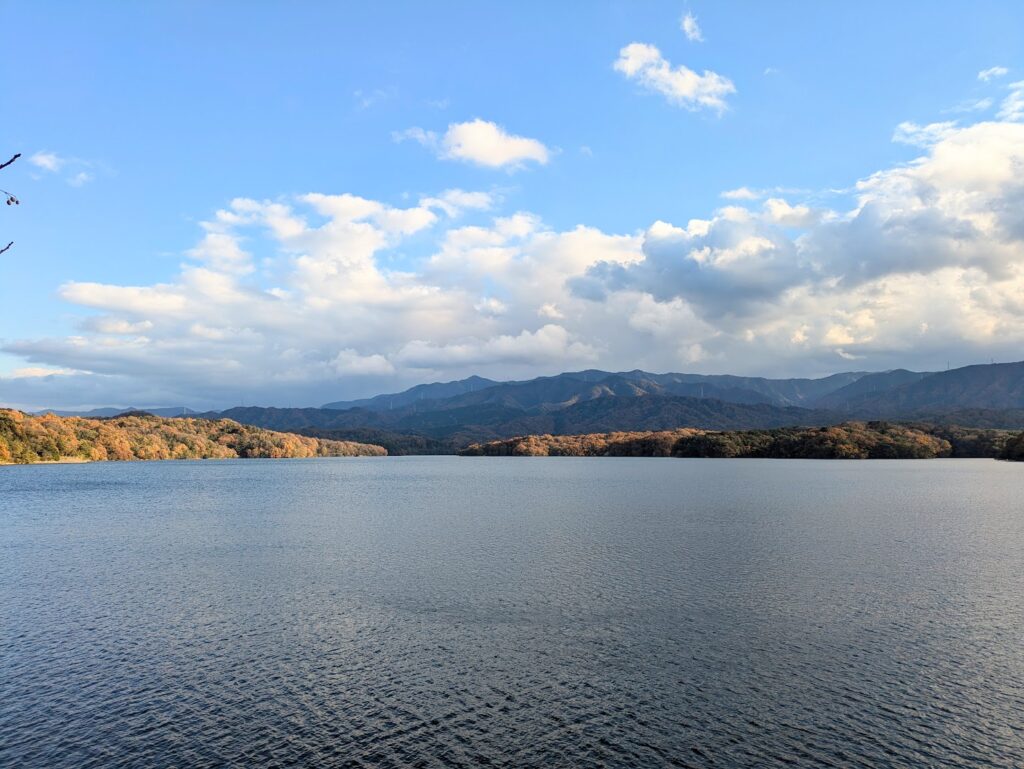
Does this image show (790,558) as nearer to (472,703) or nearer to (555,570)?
(555,570)

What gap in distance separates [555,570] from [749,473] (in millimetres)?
155978

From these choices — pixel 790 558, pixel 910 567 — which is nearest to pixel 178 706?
pixel 790 558

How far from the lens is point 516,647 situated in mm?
37750

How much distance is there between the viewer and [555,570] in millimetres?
58656

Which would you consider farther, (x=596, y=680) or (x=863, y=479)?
(x=863, y=479)

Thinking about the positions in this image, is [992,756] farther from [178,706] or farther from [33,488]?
[33,488]

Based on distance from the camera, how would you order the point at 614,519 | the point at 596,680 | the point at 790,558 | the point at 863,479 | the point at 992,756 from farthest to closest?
the point at 863,479 → the point at 614,519 → the point at 790,558 → the point at 596,680 → the point at 992,756

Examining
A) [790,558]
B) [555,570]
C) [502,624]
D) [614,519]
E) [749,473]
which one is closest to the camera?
[502,624]

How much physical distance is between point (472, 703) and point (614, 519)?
215 feet

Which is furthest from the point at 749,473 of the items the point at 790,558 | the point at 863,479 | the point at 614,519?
the point at 790,558

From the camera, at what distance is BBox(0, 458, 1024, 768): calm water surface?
2648 centimetres

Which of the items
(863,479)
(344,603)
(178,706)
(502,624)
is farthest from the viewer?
(863,479)

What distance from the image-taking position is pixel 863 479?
6575 inches

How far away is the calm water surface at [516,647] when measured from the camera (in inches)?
1043
